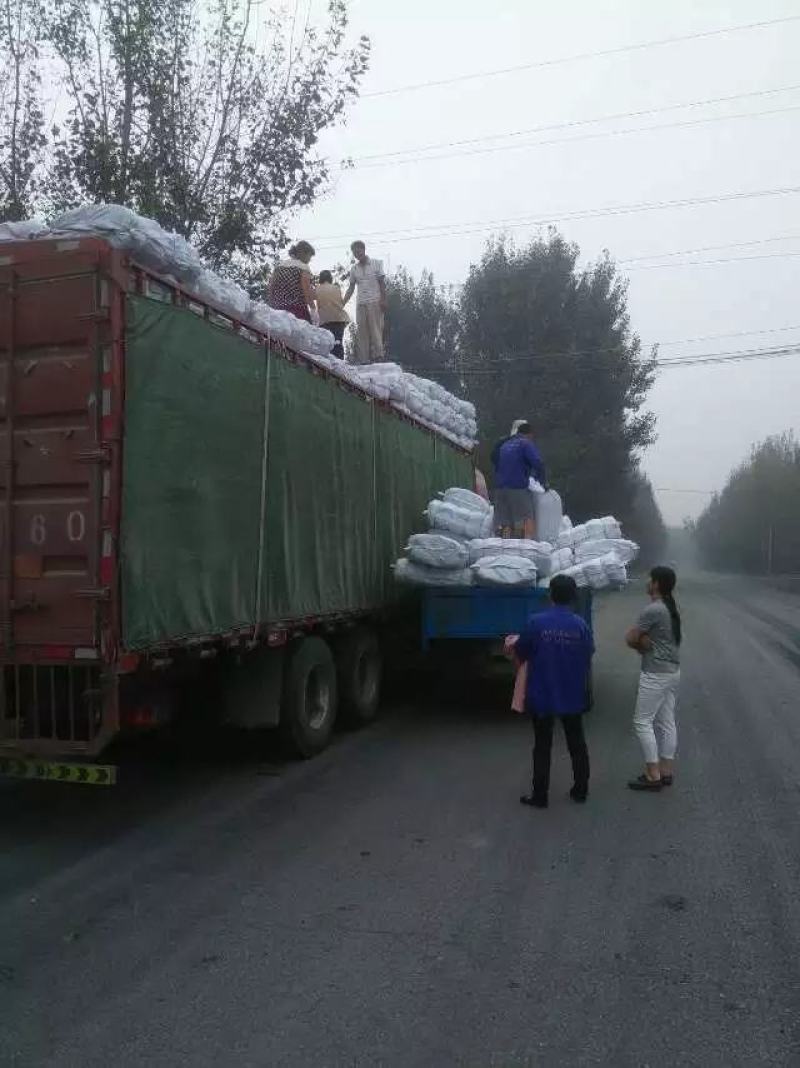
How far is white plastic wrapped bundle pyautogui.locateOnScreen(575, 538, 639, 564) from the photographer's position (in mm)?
10953

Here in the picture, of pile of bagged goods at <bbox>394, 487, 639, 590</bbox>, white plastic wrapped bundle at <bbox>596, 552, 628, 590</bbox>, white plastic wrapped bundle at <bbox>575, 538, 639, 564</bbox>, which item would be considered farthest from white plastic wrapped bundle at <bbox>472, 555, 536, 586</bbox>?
white plastic wrapped bundle at <bbox>575, 538, 639, 564</bbox>

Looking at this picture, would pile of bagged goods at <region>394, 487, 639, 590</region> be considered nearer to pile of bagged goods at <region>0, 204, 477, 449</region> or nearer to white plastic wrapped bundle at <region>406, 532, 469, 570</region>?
white plastic wrapped bundle at <region>406, 532, 469, 570</region>

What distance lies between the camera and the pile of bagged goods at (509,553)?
9938mm

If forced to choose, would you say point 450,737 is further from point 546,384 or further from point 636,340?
point 636,340

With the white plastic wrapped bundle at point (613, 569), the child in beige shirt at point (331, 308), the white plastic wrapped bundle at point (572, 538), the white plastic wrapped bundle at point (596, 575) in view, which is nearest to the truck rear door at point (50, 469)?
the white plastic wrapped bundle at point (596, 575)

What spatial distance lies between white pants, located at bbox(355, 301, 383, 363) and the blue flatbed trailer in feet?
17.3

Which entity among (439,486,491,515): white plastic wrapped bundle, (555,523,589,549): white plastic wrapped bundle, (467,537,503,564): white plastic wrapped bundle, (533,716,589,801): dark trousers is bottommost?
(533,716,589,801): dark trousers

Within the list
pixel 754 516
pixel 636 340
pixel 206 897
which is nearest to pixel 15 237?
pixel 206 897

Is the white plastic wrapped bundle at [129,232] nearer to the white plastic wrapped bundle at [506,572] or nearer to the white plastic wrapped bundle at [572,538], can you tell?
the white plastic wrapped bundle at [506,572]

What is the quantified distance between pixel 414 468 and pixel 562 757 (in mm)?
4633

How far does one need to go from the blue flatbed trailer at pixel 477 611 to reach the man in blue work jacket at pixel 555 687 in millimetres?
2865

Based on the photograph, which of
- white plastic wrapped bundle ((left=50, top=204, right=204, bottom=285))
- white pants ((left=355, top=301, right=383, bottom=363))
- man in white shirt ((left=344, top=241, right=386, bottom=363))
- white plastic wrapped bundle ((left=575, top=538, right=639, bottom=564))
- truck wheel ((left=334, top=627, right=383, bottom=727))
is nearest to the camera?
white plastic wrapped bundle ((left=50, top=204, right=204, bottom=285))

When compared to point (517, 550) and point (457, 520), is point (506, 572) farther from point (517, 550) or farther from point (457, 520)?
point (457, 520)

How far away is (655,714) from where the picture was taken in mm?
7219
